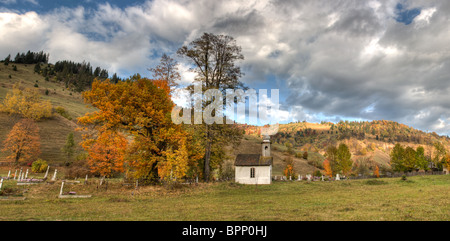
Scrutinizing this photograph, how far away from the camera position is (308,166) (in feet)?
272

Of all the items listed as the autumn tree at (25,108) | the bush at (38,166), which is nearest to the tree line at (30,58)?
the autumn tree at (25,108)

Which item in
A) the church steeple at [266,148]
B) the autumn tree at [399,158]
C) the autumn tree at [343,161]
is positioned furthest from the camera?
the autumn tree at [399,158]

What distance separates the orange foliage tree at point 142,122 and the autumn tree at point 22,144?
31619 millimetres

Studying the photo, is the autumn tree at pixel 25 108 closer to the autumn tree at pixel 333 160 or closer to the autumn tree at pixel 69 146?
the autumn tree at pixel 69 146

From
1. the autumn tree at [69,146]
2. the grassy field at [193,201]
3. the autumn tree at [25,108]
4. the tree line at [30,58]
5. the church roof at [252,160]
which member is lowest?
the grassy field at [193,201]

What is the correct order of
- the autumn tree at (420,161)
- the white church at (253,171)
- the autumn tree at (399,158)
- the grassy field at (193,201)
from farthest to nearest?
the autumn tree at (399,158) < the autumn tree at (420,161) < the white church at (253,171) < the grassy field at (193,201)

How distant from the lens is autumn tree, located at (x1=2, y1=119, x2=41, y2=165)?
42194 millimetres

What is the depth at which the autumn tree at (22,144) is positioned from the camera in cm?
4219

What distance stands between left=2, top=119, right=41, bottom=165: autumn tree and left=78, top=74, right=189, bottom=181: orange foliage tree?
31619mm

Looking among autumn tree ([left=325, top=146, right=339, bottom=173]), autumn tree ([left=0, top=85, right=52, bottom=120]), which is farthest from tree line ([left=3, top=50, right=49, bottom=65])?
autumn tree ([left=325, top=146, right=339, bottom=173])

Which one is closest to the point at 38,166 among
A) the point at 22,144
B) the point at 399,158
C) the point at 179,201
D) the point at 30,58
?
the point at 22,144

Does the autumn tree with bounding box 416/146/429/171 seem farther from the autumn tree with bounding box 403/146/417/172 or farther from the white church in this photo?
the white church
